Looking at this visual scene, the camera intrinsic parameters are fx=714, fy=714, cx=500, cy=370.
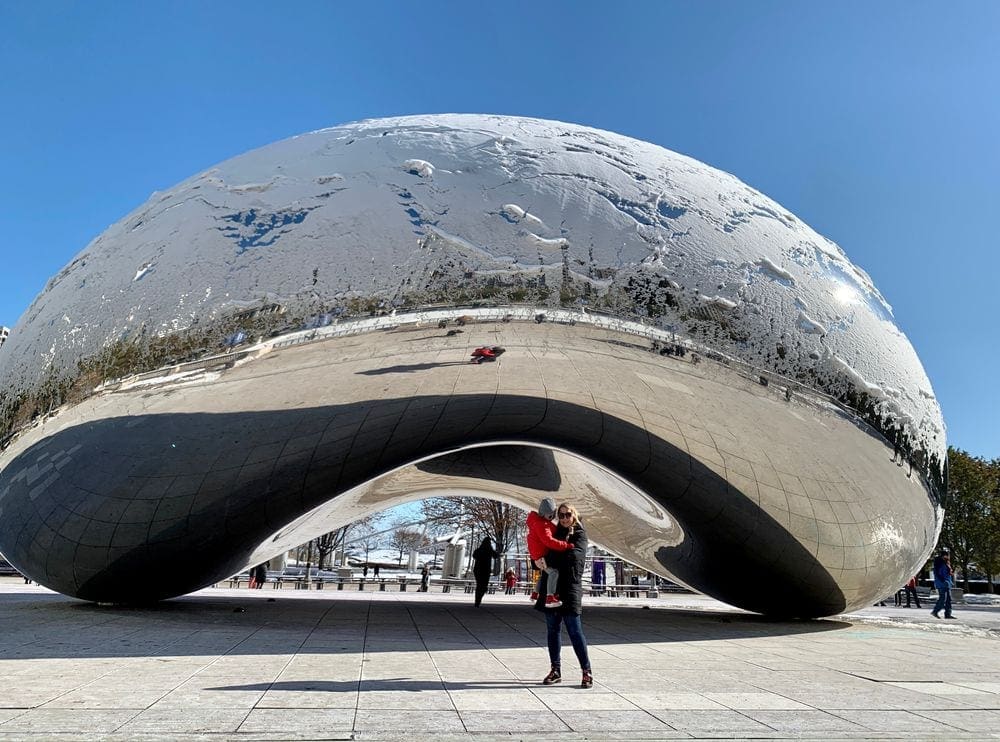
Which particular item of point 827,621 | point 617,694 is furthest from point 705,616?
point 617,694

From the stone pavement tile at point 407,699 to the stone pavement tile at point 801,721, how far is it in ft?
5.26

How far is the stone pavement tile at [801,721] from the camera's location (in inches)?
136

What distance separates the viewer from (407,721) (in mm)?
3385

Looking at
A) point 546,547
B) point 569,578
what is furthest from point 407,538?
point 569,578

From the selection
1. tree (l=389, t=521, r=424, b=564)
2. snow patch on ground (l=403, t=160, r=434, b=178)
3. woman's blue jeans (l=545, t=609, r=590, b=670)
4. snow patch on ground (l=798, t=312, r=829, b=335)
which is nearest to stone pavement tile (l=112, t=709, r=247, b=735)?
woman's blue jeans (l=545, t=609, r=590, b=670)

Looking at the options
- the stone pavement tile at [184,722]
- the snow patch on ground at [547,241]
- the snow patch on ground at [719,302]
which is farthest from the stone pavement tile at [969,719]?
the snow patch on ground at [547,241]

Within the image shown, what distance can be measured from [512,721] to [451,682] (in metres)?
1.07

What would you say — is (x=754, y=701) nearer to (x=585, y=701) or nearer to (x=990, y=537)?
(x=585, y=701)

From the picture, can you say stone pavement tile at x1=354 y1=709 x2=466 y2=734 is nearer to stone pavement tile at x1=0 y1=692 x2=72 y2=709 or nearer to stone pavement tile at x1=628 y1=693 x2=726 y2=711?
stone pavement tile at x1=628 y1=693 x2=726 y2=711

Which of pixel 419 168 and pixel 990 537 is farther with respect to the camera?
pixel 990 537

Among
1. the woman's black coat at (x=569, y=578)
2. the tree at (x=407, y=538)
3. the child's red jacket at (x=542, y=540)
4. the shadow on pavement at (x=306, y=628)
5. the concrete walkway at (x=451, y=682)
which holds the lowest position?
the tree at (x=407, y=538)

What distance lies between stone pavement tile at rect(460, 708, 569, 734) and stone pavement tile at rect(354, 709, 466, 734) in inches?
2.7

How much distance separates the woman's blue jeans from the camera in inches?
173

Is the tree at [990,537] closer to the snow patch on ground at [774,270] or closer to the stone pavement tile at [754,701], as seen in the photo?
the snow patch on ground at [774,270]
